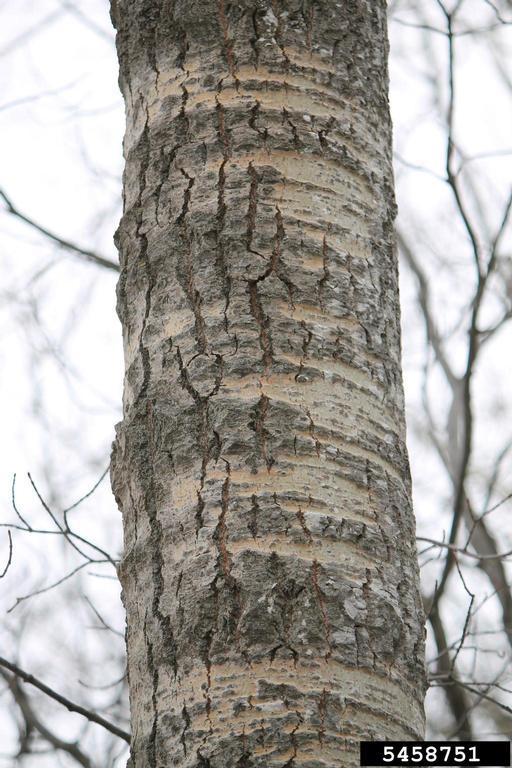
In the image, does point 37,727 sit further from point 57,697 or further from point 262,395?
point 262,395

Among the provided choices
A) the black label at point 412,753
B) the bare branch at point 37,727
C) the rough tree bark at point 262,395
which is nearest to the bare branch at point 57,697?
the rough tree bark at point 262,395

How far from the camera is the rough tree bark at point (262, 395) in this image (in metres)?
1.10

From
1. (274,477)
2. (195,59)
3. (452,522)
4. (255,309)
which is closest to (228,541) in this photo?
(274,477)

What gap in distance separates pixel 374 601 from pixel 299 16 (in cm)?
92

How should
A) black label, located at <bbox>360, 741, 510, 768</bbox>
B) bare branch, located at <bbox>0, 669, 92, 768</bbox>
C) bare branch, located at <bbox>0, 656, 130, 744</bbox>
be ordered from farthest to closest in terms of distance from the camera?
bare branch, located at <bbox>0, 669, 92, 768</bbox> → bare branch, located at <bbox>0, 656, 130, 744</bbox> → black label, located at <bbox>360, 741, 510, 768</bbox>

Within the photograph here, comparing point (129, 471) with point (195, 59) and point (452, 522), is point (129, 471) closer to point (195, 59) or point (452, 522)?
point (195, 59)

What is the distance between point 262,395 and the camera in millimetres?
1225

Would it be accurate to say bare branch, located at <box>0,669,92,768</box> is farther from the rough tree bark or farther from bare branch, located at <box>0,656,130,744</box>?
the rough tree bark


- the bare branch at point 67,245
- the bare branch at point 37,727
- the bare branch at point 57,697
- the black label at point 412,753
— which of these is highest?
the bare branch at point 67,245

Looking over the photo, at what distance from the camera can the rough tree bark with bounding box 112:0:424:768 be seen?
3.61 feet

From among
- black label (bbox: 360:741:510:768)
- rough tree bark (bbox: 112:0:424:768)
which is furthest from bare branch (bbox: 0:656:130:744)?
black label (bbox: 360:741:510:768)

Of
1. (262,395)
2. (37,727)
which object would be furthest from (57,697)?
(37,727)

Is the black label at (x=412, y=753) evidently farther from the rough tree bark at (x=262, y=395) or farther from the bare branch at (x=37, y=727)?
the bare branch at (x=37, y=727)

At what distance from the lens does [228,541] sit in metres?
1.15
